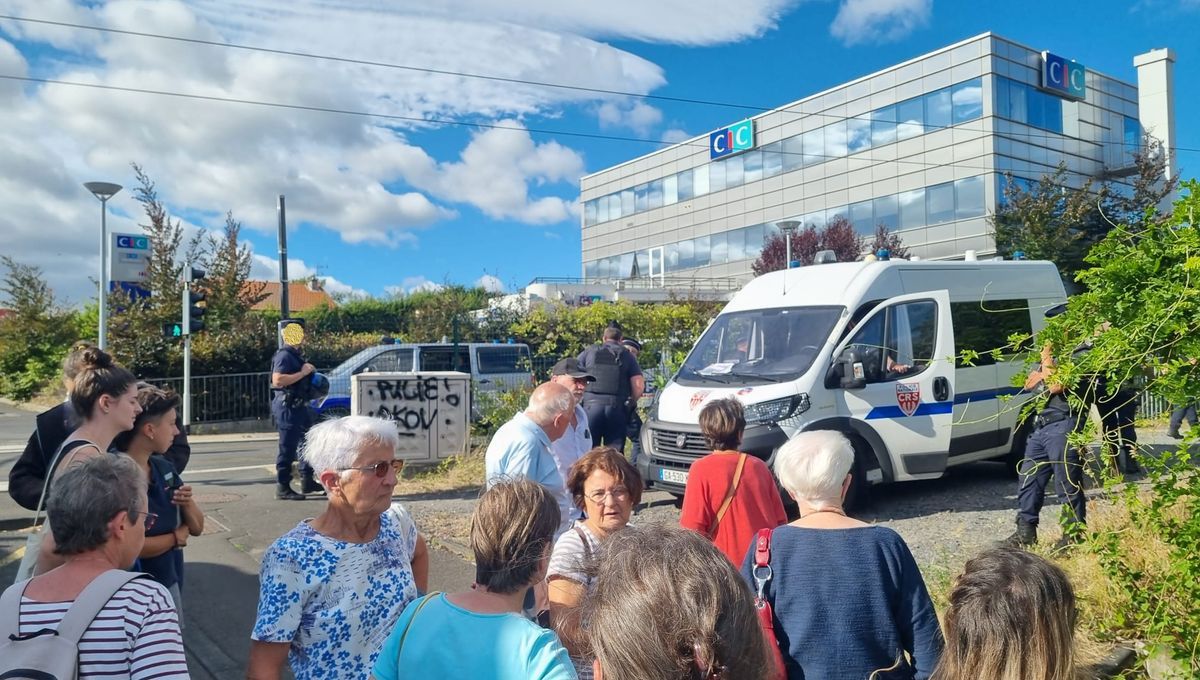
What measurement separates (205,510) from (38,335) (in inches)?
929

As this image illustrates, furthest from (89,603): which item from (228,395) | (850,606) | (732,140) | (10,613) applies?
(732,140)

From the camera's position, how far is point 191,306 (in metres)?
16.3

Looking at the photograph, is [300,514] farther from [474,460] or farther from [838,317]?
[838,317]

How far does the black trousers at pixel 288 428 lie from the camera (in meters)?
8.94

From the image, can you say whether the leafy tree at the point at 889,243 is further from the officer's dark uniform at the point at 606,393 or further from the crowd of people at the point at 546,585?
the crowd of people at the point at 546,585

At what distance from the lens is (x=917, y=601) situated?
2553 mm

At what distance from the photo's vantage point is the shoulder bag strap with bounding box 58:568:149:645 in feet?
6.98

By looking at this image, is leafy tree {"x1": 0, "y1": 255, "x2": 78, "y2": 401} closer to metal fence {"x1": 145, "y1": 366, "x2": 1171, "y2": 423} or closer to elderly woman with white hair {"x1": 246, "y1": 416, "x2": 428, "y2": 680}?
metal fence {"x1": 145, "y1": 366, "x2": 1171, "y2": 423}

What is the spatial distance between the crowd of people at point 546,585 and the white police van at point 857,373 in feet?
12.7

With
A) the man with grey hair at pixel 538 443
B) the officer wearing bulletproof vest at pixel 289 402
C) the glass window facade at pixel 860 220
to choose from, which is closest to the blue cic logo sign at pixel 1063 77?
the glass window facade at pixel 860 220

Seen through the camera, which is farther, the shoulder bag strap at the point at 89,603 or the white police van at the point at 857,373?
the white police van at the point at 857,373

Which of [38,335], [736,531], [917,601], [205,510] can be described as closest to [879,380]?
[736,531]

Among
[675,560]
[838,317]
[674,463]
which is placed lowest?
[674,463]

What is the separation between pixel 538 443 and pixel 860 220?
40.4m
